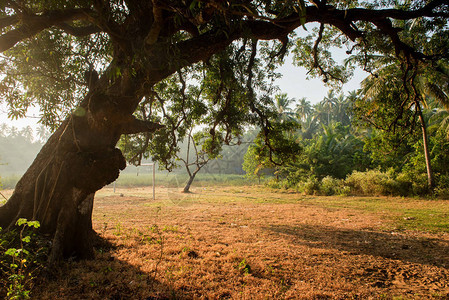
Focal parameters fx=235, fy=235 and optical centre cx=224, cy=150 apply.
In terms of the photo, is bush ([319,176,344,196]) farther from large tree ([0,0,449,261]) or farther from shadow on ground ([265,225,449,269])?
large tree ([0,0,449,261])

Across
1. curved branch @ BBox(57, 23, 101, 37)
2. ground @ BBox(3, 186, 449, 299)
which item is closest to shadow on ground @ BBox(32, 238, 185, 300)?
ground @ BBox(3, 186, 449, 299)

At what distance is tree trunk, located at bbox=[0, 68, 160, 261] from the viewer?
350 cm

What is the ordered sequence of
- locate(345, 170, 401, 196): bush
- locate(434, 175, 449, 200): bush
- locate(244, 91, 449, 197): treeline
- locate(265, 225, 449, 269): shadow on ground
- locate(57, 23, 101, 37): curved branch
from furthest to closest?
locate(345, 170, 401, 196): bush, locate(434, 175, 449, 200): bush, locate(244, 91, 449, 197): treeline, locate(57, 23, 101, 37): curved branch, locate(265, 225, 449, 269): shadow on ground

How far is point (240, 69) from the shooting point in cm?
703

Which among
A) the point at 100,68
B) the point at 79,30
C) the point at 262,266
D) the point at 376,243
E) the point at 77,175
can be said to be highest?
the point at 79,30

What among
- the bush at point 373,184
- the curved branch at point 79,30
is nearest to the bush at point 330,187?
the bush at point 373,184

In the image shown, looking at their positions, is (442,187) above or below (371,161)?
below

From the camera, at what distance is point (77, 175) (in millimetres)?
3465

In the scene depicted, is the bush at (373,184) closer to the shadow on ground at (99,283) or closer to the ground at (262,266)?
the ground at (262,266)

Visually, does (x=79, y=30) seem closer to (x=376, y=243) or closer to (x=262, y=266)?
(x=262, y=266)

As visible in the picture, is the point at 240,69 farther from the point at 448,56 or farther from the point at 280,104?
the point at 280,104

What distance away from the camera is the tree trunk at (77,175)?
11.5ft

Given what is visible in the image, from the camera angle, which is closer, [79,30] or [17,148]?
[79,30]

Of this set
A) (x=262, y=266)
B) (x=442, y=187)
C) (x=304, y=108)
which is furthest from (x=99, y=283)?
(x=304, y=108)
